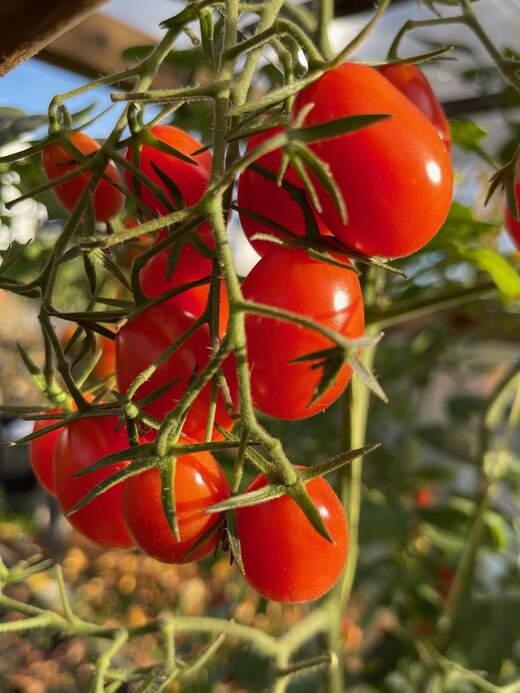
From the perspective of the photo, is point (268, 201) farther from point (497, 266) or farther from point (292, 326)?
point (497, 266)

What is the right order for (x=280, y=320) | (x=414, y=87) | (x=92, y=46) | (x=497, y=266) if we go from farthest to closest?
(x=92, y=46), (x=497, y=266), (x=414, y=87), (x=280, y=320)

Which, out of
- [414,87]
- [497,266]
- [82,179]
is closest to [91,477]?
[82,179]

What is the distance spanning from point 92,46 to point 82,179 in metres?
1.06

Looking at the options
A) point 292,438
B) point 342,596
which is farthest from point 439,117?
point 292,438

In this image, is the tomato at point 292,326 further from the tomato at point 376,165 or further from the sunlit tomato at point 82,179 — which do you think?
the sunlit tomato at point 82,179

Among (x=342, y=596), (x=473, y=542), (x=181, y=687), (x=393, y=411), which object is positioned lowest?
(x=393, y=411)

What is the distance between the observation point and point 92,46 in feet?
4.37

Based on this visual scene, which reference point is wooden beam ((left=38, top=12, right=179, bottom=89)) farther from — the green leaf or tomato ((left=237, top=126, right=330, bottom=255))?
tomato ((left=237, top=126, right=330, bottom=255))

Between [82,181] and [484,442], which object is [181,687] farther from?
[82,181]

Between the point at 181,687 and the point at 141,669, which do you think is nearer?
the point at 141,669

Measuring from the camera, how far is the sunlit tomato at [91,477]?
1.12 feet

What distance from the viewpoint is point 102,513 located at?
0.36 metres

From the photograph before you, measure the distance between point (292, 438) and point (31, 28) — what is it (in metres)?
1.02

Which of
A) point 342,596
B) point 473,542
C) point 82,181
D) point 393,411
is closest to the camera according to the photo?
point 82,181
